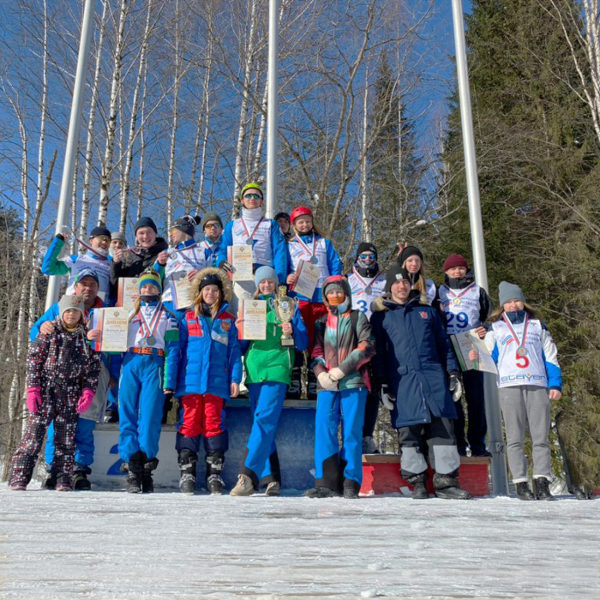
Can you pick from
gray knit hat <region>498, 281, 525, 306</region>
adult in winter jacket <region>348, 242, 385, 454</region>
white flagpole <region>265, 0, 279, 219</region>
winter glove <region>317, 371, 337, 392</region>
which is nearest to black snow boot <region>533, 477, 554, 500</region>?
adult in winter jacket <region>348, 242, 385, 454</region>

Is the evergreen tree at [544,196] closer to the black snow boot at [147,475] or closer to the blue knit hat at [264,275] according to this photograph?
the blue knit hat at [264,275]

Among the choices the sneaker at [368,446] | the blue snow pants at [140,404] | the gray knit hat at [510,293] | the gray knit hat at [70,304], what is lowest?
the sneaker at [368,446]

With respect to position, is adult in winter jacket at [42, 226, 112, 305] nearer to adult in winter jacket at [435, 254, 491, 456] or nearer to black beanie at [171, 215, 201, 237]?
black beanie at [171, 215, 201, 237]

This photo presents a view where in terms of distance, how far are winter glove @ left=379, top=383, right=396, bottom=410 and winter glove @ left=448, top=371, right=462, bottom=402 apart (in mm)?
555

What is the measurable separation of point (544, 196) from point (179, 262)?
1661 centimetres

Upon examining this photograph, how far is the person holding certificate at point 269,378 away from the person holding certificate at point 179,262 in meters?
0.95

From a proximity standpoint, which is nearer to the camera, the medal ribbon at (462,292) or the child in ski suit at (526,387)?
the child in ski suit at (526,387)

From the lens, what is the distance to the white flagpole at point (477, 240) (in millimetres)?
7133

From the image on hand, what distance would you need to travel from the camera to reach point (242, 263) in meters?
6.93

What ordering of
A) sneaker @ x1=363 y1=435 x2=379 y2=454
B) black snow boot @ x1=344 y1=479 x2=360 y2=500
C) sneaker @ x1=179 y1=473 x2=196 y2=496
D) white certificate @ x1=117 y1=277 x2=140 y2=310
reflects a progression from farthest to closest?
white certificate @ x1=117 y1=277 x2=140 y2=310
sneaker @ x1=363 y1=435 x2=379 y2=454
sneaker @ x1=179 y1=473 x2=196 y2=496
black snow boot @ x1=344 y1=479 x2=360 y2=500

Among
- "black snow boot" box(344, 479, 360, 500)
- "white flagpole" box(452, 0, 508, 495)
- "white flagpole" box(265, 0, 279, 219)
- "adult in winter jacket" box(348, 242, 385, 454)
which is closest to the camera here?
"black snow boot" box(344, 479, 360, 500)

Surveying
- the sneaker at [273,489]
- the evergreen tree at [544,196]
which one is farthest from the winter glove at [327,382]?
the evergreen tree at [544,196]

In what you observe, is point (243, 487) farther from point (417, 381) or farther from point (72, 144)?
point (72, 144)

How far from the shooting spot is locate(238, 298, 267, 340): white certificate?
19.8 ft
